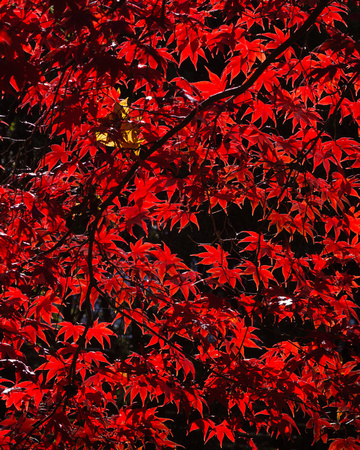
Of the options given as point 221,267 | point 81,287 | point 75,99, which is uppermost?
point 75,99

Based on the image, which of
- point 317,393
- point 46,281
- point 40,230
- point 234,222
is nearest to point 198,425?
point 317,393

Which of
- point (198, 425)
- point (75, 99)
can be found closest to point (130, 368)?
point (198, 425)

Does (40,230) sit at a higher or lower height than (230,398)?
higher

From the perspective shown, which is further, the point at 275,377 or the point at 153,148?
the point at 275,377

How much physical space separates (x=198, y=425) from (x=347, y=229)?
3.91 feet

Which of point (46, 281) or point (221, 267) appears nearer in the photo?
point (46, 281)

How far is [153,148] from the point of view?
2.13m

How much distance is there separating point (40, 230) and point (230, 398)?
1.22 meters

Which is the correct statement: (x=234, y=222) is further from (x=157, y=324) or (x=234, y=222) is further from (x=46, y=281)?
(x=46, y=281)

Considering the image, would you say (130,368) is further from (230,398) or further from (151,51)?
(151,51)

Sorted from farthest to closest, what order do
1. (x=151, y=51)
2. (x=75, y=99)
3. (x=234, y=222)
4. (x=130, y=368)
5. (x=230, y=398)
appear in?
(x=234, y=222) < (x=230, y=398) < (x=130, y=368) < (x=75, y=99) < (x=151, y=51)

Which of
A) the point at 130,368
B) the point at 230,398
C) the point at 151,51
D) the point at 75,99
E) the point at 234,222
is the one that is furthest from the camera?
the point at 234,222

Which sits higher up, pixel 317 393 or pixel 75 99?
pixel 75 99

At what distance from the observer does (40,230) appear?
96.1 inches
